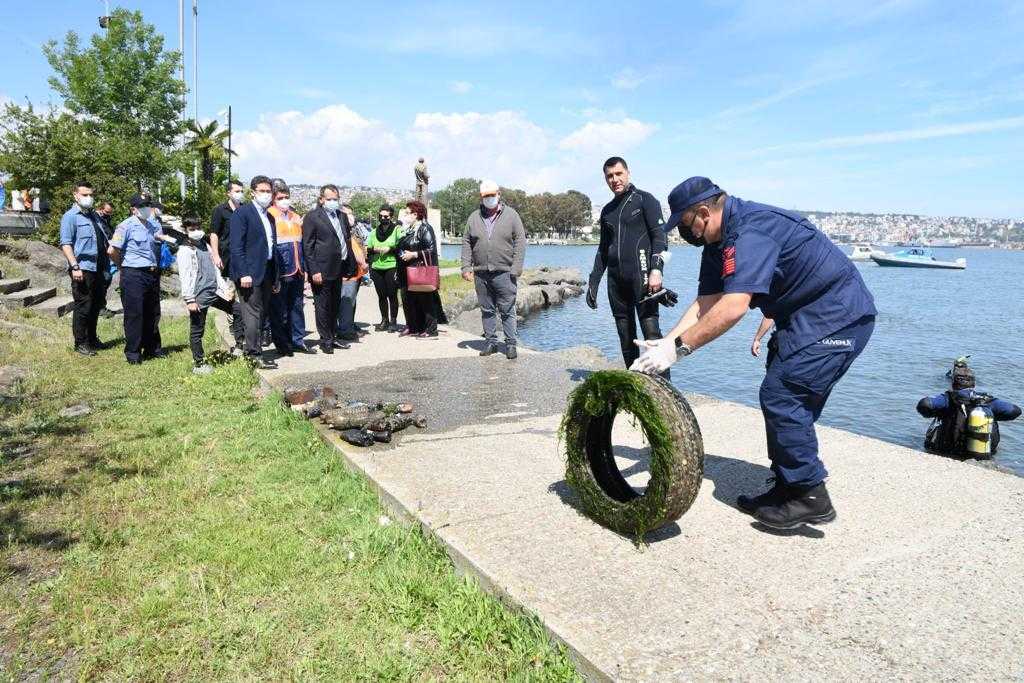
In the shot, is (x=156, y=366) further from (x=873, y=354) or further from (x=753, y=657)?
(x=873, y=354)

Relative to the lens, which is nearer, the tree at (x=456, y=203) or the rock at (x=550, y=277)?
the rock at (x=550, y=277)

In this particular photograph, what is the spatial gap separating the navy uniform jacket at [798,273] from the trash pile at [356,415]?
2891 mm

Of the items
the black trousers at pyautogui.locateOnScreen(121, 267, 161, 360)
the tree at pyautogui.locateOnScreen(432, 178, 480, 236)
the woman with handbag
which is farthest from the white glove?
the tree at pyautogui.locateOnScreen(432, 178, 480, 236)

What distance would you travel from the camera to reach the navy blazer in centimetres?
746

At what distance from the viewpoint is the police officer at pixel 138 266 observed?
26.3 ft

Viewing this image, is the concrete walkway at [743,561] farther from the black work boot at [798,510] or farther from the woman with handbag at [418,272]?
the woman with handbag at [418,272]

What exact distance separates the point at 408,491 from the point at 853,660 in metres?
2.45

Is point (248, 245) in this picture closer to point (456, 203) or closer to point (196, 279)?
point (196, 279)

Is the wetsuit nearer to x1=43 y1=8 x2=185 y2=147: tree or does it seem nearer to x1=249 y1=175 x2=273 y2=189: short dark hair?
A: x1=249 y1=175 x2=273 y2=189: short dark hair

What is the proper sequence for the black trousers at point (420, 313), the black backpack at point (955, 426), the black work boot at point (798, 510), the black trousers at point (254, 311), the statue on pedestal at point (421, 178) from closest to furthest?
the black work boot at point (798, 510) → the black trousers at point (254, 311) → the black backpack at point (955, 426) → the black trousers at point (420, 313) → the statue on pedestal at point (421, 178)

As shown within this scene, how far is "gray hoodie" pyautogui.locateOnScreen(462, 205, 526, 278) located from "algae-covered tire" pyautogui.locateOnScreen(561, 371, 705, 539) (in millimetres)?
4734

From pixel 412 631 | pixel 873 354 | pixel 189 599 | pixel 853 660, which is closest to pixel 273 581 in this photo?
pixel 189 599

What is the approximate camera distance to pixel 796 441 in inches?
131

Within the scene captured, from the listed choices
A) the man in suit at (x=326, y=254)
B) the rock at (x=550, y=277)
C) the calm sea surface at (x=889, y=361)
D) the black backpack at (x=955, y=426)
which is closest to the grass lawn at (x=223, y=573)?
the man in suit at (x=326, y=254)
